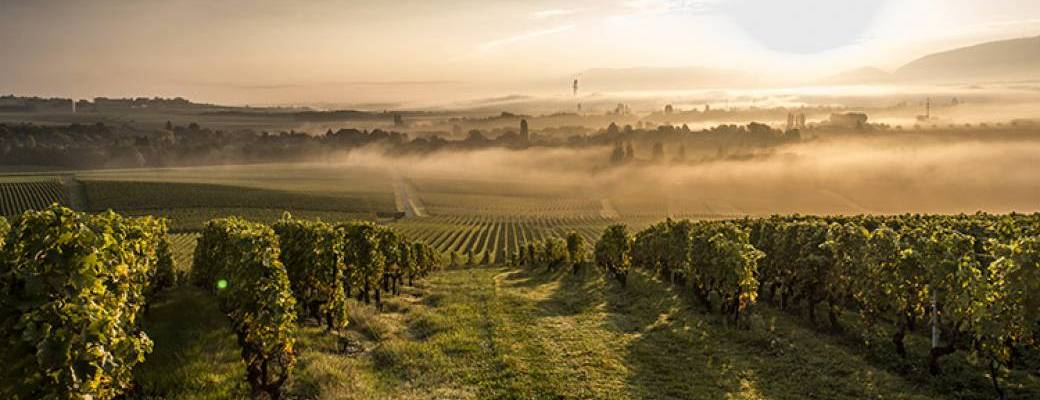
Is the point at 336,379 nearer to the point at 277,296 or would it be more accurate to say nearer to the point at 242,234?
the point at 277,296

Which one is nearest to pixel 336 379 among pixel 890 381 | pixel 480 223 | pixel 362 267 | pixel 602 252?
pixel 362 267

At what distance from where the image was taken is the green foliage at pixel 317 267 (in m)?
30.3

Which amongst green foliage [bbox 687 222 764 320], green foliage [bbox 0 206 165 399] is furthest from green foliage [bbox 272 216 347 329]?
green foliage [bbox 687 222 764 320]

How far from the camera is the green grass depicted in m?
22.3

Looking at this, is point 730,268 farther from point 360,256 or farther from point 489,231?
point 489,231

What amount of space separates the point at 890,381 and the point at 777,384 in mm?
5009

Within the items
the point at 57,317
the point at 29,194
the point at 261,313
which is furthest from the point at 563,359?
the point at 29,194

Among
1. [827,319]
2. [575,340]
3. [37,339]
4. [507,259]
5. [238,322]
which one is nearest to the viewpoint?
[37,339]

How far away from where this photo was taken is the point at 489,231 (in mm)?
147750

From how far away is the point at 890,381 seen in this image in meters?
24.5

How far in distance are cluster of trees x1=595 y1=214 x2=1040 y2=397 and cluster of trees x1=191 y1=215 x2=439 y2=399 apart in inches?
976

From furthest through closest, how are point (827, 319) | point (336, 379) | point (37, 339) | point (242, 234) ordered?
1. point (827, 319)
2. point (242, 234)
3. point (336, 379)
4. point (37, 339)

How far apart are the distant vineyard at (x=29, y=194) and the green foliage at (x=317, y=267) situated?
133 meters

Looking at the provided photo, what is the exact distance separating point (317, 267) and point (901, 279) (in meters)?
30.4
